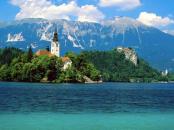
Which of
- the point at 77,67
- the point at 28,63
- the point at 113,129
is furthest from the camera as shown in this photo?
the point at 77,67

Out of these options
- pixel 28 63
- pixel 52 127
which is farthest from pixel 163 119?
pixel 28 63

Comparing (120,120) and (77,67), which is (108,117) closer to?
(120,120)

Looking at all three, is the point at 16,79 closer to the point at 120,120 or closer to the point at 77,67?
the point at 77,67

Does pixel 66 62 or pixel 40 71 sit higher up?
pixel 66 62

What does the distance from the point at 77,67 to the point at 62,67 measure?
11.9 meters

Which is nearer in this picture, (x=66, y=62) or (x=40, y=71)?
(x=40, y=71)

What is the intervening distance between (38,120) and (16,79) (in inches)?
5398

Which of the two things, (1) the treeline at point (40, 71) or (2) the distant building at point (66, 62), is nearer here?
(1) the treeline at point (40, 71)

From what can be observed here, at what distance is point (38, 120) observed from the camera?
4484cm

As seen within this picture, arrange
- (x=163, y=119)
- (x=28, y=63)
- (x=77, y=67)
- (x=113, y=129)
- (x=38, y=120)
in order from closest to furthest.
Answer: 1. (x=113, y=129)
2. (x=38, y=120)
3. (x=163, y=119)
4. (x=28, y=63)
5. (x=77, y=67)

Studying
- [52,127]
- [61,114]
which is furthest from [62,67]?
[52,127]

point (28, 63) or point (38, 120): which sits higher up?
point (28, 63)

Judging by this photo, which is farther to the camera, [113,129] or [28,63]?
[28,63]

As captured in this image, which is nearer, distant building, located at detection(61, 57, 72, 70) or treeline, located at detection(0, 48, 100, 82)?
treeline, located at detection(0, 48, 100, 82)
